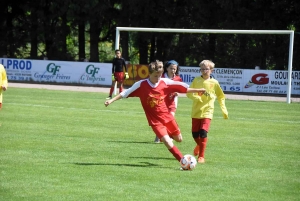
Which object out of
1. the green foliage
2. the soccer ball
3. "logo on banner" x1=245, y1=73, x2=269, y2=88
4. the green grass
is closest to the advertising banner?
"logo on banner" x1=245, y1=73, x2=269, y2=88

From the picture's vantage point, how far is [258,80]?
3253cm

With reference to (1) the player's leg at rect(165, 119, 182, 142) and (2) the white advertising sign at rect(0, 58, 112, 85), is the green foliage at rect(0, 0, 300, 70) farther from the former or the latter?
(1) the player's leg at rect(165, 119, 182, 142)

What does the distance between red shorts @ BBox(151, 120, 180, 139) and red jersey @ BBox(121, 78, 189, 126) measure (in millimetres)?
78

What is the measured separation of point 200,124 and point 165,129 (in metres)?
1.22

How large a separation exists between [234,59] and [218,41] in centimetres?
192

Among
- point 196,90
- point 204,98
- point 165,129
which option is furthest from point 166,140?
point 204,98

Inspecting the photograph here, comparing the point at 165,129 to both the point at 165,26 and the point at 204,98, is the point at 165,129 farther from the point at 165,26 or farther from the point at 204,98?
the point at 165,26

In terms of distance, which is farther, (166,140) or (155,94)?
(155,94)

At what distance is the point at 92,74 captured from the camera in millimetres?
36812

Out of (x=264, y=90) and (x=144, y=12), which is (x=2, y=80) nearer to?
(x=264, y=90)

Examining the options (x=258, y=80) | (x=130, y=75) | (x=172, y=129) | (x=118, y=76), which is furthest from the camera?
(x=130, y=75)

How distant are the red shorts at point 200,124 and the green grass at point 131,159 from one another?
59 cm

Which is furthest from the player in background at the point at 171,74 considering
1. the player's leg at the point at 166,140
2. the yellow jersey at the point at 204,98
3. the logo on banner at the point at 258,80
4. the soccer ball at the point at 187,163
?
the logo on banner at the point at 258,80

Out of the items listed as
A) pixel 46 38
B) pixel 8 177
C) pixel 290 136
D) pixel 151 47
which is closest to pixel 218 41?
pixel 151 47
